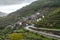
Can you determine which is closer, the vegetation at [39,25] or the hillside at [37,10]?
the vegetation at [39,25]

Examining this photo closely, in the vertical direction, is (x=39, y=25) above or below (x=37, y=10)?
below

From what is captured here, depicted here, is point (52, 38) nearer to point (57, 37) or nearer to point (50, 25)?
point (57, 37)

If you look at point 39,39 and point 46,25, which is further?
point 46,25

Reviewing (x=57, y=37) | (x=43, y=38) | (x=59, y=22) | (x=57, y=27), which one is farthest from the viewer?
(x=59, y=22)

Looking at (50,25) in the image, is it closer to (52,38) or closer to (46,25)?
(46,25)

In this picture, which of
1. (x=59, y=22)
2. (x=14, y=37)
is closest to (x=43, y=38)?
(x=14, y=37)

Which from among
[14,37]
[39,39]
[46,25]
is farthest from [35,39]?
[46,25]

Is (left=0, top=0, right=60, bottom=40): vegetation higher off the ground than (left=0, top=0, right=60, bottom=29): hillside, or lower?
lower

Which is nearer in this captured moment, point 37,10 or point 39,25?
point 39,25

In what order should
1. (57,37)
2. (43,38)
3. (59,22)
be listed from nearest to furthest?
1. (57,37)
2. (43,38)
3. (59,22)

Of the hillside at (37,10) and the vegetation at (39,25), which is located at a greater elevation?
the hillside at (37,10)

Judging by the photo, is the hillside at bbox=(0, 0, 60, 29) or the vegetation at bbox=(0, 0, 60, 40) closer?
the vegetation at bbox=(0, 0, 60, 40)
